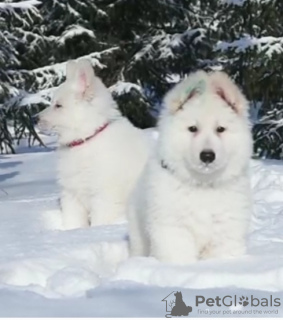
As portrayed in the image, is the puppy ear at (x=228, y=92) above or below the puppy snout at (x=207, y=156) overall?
above

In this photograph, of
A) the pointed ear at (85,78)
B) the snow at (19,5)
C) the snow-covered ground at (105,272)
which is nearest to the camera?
the snow-covered ground at (105,272)

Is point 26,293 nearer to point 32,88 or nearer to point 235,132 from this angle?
point 235,132

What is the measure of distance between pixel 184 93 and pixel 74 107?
110 inches

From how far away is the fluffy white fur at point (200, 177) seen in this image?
4.55m

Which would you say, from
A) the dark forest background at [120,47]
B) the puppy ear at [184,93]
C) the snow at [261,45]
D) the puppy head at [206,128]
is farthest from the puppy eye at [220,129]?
the dark forest background at [120,47]

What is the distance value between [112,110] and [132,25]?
1096cm

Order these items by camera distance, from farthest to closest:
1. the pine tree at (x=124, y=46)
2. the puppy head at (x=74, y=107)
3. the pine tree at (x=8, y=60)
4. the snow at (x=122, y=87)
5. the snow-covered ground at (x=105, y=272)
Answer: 1. the pine tree at (x=124, y=46)
2. the snow at (x=122, y=87)
3. the pine tree at (x=8, y=60)
4. the puppy head at (x=74, y=107)
5. the snow-covered ground at (x=105, y=272)

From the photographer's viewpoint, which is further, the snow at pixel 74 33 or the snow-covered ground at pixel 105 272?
the snow at pixel 74 33

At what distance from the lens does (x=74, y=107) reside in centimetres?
725

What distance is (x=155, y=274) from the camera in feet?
14.1

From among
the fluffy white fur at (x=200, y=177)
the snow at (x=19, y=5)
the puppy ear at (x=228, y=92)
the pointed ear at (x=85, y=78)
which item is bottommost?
the fluffy white fur at (x=200, y=177)

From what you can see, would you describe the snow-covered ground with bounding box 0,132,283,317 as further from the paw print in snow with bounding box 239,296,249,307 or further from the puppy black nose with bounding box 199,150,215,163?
the puppy black nose with bounding box 199,150,215,163

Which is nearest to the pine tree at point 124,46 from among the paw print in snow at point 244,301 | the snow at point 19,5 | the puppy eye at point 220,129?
the snow at point 19,5

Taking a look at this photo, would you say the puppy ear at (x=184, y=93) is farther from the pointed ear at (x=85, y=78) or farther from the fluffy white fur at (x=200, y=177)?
the pointed ear at (x=85, y=78)
